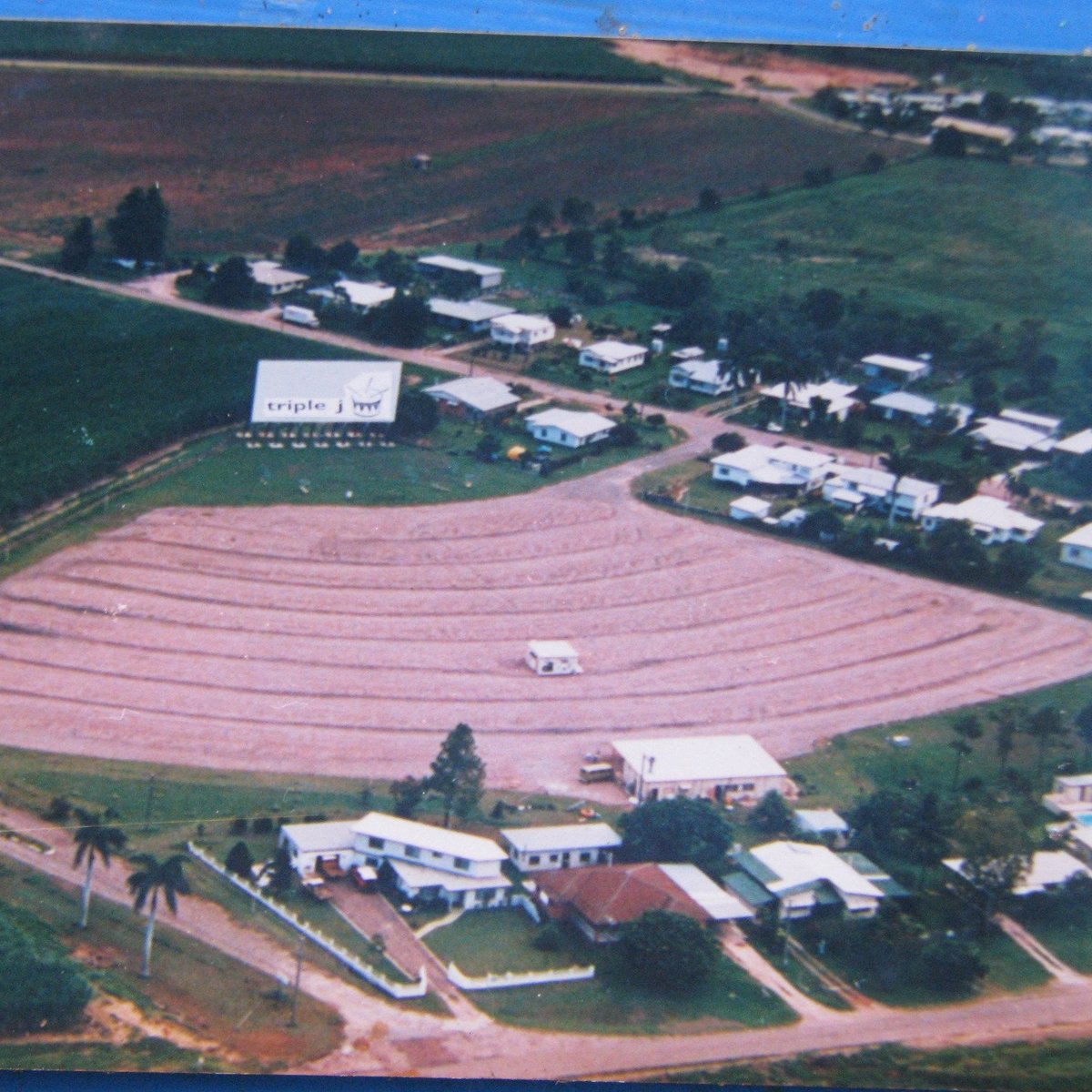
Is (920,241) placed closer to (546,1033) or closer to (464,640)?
(464,640)

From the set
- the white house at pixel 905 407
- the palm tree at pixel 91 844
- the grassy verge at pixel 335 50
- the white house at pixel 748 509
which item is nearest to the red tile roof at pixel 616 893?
the palm tree at pixel 91 844

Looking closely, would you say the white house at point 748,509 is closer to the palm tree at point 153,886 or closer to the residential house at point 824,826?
the residential house at point 824,826

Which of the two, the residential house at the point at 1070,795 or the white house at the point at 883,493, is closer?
the residential house at the point at 1070,795

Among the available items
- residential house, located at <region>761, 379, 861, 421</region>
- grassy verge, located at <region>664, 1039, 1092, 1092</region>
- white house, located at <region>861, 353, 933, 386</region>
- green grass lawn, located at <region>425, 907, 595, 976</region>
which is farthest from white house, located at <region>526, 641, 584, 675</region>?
white house, located at <region>861, 353, 933, 386</region>

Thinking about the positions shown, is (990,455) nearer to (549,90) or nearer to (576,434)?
(576,434)

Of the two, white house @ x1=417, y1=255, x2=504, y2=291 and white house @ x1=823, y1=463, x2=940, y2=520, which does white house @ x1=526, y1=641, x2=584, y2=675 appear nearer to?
white house @ x1=823, y1=463, x2=940, y2=520

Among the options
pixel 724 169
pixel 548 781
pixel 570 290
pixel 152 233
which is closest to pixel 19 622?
pixel 548 781

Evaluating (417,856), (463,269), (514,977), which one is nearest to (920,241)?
(463,269)
